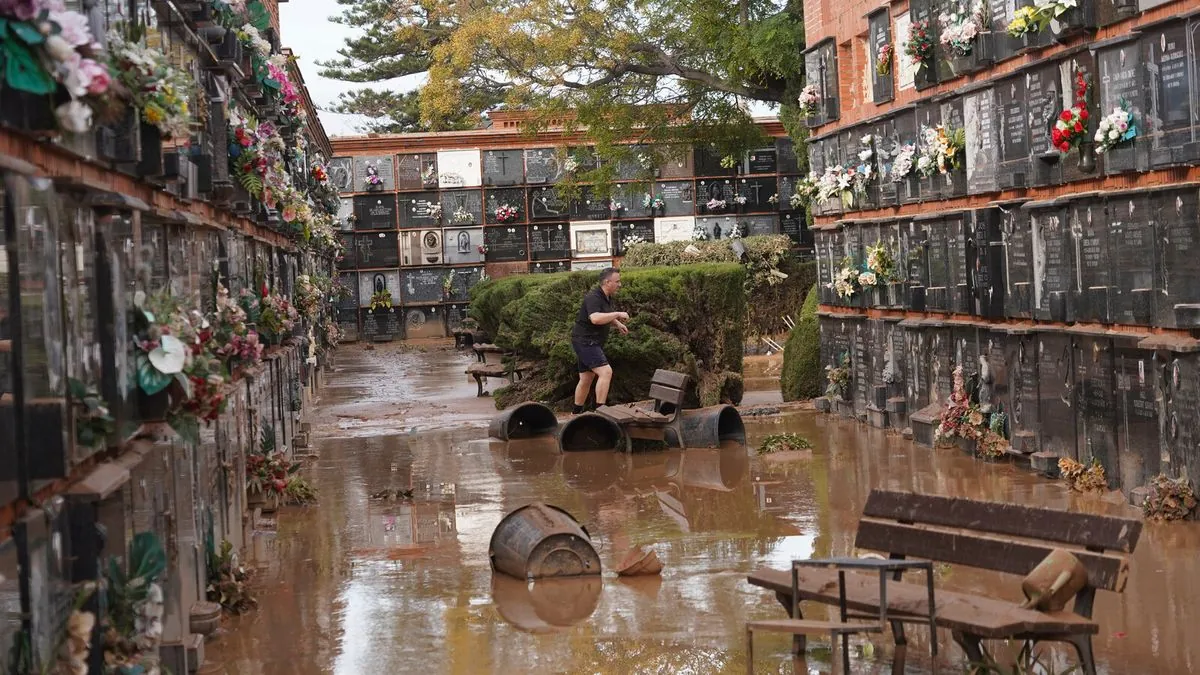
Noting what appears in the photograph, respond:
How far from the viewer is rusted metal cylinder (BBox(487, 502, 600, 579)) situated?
26.2 ft

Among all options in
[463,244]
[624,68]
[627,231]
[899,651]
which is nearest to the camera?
[899,651]

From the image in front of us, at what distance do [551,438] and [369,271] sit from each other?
19.1 meters

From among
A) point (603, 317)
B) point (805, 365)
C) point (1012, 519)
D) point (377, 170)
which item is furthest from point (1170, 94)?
point (377, 170)

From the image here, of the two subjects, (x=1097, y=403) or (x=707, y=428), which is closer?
(x=1097, y=403)

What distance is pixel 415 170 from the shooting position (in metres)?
32.9

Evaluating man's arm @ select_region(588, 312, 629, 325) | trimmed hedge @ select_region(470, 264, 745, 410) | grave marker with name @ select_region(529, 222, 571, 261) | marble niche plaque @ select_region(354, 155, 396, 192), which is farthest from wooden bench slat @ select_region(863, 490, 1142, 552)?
marble niche plaque @ select_region(354, 155, 396, 192)

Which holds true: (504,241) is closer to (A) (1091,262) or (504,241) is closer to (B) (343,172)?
(B) (343,172)

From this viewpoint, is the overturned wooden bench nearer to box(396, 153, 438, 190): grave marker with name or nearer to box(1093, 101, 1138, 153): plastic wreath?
box(1093, 101, 1138, 153): plastic wreath

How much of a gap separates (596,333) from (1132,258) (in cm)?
628

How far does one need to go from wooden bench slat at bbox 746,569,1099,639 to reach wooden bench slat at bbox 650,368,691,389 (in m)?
6.45

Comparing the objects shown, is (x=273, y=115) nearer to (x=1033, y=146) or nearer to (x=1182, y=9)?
(x=1033, y=146)

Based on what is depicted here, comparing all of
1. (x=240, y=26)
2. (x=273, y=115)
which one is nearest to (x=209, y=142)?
(x=240, y=26)

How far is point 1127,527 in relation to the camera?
18.5 ft

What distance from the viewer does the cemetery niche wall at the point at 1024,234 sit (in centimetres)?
905
